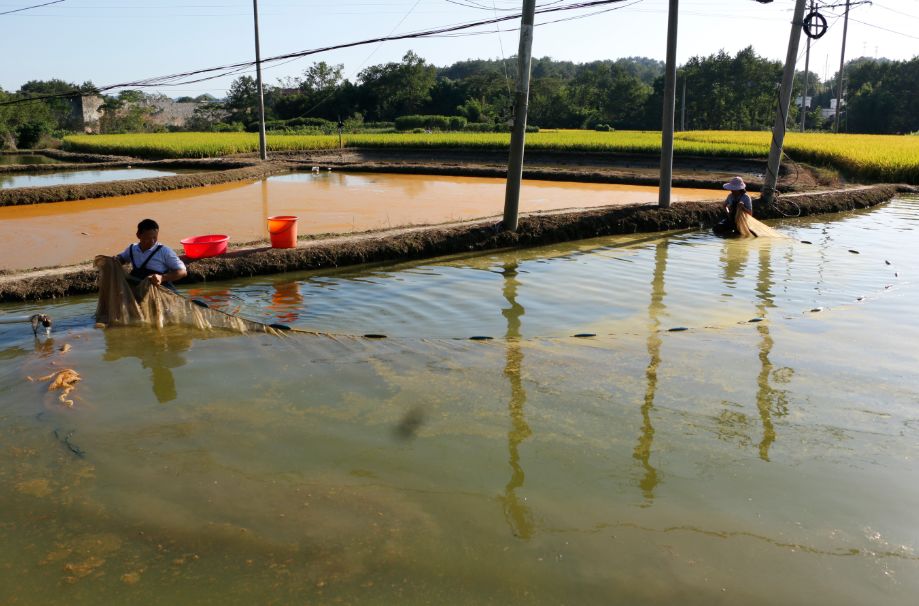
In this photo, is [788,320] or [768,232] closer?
[788,320]

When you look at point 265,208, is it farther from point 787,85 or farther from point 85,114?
point 85,114

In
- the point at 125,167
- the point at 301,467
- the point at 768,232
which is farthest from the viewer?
the point at 125,167

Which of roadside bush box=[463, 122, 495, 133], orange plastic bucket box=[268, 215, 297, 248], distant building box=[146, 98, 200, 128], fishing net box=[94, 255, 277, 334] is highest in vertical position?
distant building box=[146, 98, 200, 128]

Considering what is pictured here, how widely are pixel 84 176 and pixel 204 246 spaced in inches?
683

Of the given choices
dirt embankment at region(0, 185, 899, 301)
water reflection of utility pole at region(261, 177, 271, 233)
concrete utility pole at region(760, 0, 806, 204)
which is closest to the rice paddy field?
dirt embankment at region(0, 185, 899, 301)

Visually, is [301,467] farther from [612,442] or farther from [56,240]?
[56,240]

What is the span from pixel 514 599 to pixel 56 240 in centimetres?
1068

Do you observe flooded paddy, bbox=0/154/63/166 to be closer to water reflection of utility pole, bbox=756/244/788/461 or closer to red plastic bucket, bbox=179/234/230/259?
red plastic bucket, bbox=179/234/230/259

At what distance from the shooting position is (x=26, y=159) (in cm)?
3180

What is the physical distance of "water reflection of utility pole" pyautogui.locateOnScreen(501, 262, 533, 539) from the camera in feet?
11.9

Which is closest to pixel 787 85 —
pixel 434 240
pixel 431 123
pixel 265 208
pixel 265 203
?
pixel 434 240

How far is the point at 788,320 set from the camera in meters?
7.27

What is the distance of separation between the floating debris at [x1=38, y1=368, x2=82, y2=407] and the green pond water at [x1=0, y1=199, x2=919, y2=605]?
Answer: 0.09 m

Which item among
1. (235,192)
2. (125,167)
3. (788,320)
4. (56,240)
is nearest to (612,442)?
(788,320)
